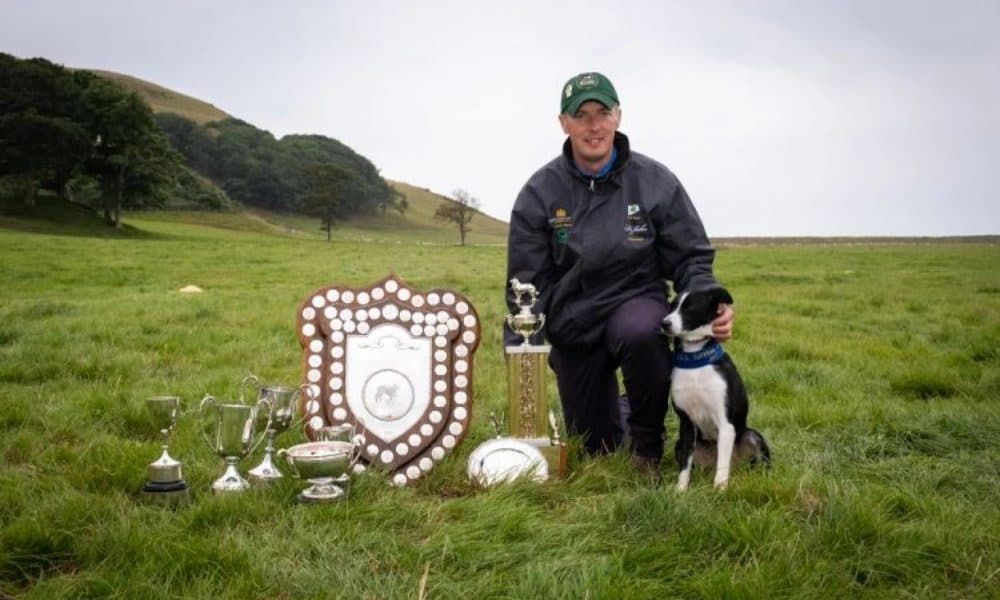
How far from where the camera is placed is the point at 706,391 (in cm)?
394

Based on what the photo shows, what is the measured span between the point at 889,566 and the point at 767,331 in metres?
7.11

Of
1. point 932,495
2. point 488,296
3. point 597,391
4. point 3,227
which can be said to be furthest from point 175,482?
point 3,227

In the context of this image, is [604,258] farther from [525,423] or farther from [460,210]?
[460,210]

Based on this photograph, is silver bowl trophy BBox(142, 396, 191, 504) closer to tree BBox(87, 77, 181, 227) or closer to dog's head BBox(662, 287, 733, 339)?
dog's head BBox(662, 287, 733, 339)

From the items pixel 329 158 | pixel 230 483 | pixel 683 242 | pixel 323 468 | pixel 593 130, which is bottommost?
pixel 230 483

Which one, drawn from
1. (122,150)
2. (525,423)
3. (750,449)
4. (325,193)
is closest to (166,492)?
(525,423)

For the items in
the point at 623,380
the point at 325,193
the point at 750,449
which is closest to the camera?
the point at 750,449

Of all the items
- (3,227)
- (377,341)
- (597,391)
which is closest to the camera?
(377,341)

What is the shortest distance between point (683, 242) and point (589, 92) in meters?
0.96

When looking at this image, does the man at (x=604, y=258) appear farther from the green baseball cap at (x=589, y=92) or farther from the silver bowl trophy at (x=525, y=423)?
the silver bowl trophy at (x=525, y=423)

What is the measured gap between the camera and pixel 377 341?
445 centimetres

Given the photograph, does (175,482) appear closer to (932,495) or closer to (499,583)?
(499,583)

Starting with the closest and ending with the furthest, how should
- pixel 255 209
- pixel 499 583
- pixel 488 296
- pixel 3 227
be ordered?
pixel 499 583 < pixel 488 296 < pixel 3 227 < pixel 255 209

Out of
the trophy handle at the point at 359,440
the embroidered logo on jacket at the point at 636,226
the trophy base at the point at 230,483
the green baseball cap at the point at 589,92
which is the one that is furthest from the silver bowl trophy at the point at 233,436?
the green baseball cap at the point at 589,92
